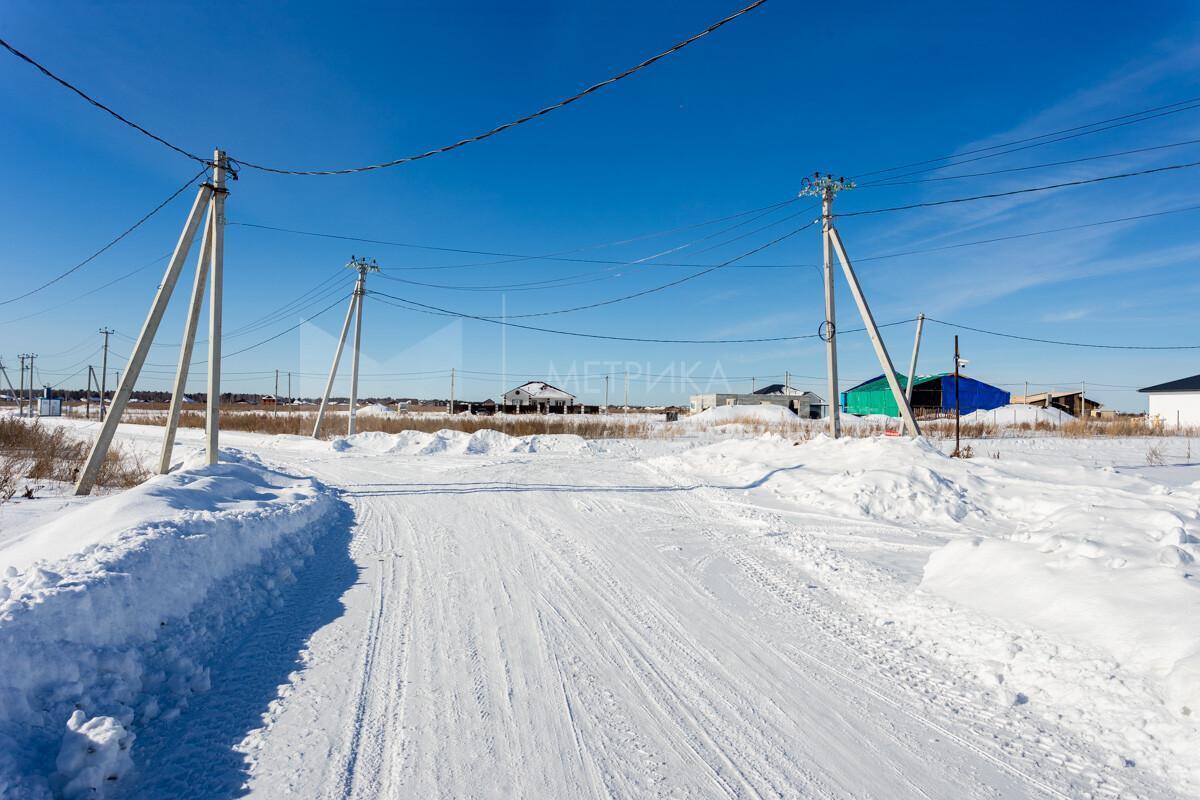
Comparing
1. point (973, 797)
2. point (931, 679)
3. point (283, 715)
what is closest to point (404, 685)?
point (283, 715)

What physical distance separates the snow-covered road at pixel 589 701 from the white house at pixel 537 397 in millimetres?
61545

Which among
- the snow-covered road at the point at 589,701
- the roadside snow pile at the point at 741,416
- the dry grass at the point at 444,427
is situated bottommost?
the snow-covered road at the point at 589,701

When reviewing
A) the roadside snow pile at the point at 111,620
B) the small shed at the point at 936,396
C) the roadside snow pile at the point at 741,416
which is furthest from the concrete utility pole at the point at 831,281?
the small shed at the point at 936,396

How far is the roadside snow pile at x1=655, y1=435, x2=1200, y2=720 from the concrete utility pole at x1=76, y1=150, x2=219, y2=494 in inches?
424

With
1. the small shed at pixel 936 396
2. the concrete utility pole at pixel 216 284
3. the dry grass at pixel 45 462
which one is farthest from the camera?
the small shed at pixel 936 396

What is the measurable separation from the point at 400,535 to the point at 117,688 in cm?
442

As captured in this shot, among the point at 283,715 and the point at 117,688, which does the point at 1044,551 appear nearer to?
the point at 283,715

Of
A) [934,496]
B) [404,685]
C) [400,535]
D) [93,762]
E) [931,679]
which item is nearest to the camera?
[93,762]

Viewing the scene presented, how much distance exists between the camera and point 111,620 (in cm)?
330

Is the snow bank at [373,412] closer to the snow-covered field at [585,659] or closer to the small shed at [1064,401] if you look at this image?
the snow-covered field at [585,659]

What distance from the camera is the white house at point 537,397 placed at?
67500 mm

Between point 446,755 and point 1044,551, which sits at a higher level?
point 1044,551

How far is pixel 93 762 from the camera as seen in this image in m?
2.34

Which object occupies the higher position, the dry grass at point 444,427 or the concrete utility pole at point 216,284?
the concrete utility pole at point 216,284
